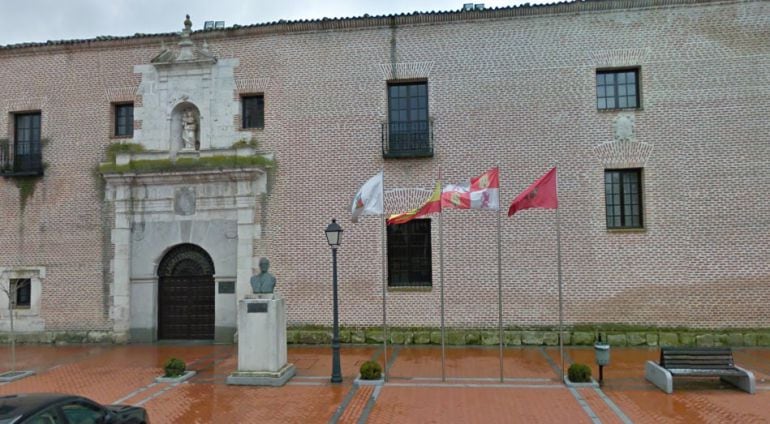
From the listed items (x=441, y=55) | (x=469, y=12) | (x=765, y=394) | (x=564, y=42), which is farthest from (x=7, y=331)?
(x=765, y=394)

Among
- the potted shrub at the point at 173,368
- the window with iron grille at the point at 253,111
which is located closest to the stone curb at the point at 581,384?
the potted shrub at the point at 173,368

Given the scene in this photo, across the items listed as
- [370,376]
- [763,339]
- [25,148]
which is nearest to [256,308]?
[370,376]

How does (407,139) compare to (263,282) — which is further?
(407,139)

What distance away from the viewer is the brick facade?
13781 mm

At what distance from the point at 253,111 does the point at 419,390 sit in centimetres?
969

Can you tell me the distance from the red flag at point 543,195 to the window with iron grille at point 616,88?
5115 mm

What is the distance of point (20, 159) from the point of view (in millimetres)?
16406

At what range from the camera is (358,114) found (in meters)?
15.1

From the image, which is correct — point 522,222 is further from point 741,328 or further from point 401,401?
point 401,401

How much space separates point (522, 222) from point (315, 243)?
221 inches

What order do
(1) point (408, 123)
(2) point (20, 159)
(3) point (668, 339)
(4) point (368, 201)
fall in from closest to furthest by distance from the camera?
1. (4) point (368, 201)
2. (3) point (668, 339)
3. (1) point (408, 123)
4. (2) point (20, 159)

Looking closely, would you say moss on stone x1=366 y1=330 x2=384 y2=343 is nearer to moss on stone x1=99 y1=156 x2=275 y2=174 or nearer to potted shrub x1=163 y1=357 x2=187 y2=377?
potted shrub x1=163 y1=357 x2=187 y2=377

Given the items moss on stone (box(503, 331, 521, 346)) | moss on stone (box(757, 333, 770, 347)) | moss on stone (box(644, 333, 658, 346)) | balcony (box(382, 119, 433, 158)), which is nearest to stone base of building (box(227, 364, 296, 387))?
moss on stone (box(503, 331, 521, 346))

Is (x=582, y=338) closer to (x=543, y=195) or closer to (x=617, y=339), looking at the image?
(x=617, y=339)
